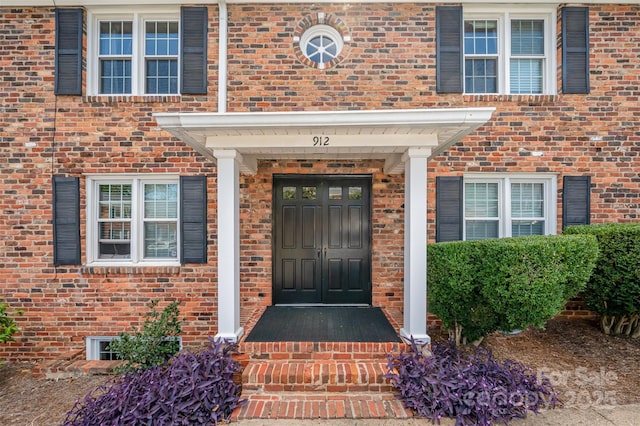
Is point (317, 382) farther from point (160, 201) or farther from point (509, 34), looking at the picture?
point (509, 34)

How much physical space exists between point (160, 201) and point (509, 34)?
600 cm

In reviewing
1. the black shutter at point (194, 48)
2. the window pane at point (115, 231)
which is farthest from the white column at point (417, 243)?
the window pane at point (115, 231)

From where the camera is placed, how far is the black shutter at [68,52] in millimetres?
4891

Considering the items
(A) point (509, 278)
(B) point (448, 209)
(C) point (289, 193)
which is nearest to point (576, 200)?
(B) point (448, 209)

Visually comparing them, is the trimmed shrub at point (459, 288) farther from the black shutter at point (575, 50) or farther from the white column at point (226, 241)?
the black shutter at point (575, 50)

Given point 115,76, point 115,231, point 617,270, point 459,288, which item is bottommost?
point 459,288

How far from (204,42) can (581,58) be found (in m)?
5.65

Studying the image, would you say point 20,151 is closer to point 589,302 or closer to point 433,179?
point 433,179

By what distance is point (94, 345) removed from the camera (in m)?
5.01

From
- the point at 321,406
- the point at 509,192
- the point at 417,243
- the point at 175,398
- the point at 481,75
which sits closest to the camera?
the point at 175,398

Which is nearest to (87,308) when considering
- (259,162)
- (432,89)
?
(259,162)

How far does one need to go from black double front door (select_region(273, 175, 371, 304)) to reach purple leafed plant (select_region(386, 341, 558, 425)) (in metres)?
1.79

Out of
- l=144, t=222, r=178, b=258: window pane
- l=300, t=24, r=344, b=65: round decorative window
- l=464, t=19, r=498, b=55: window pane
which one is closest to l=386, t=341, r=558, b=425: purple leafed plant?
l=144, t=222, r=178, b=258: window pane

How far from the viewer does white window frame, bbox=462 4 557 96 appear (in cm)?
500
